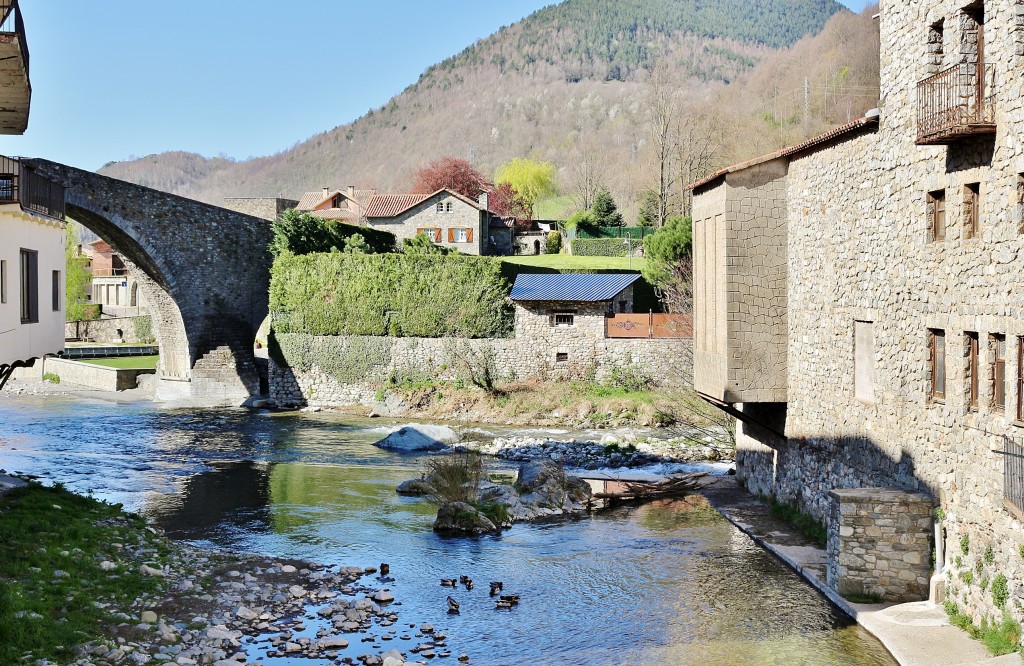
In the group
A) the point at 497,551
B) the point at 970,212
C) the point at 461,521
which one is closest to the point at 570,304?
the point at 461,521

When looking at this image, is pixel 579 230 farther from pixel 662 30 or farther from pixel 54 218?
pixel 662 30

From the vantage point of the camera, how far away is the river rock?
2175 centimetres

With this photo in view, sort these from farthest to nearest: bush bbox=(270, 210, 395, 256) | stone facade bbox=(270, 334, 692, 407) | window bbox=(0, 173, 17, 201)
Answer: bush bbox=(270, 210, 395, 256) < stone facade bbox=(270, 334, 692, 407) < window bbox=(0, 173, 17, 201)

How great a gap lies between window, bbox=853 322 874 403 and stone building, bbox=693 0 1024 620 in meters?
0.03

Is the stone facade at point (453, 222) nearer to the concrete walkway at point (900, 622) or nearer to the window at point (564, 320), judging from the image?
the window at point (564, 320)

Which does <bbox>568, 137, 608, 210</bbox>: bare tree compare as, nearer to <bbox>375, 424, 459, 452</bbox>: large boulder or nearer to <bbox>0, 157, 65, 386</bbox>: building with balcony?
<bbox>375, 424, 459, 452</bbox>: large boulder

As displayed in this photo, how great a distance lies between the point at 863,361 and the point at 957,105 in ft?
14.6

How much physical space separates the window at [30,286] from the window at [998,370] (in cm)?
1577

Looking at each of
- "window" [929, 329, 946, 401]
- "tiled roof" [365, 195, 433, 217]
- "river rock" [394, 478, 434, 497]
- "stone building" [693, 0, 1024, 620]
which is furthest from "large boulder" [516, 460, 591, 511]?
"tiled roof" [365, 195, 433, 217]

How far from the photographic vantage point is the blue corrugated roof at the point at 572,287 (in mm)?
34156

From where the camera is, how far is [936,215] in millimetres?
12914

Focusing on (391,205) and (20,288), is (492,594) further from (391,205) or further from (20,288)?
(391,205)

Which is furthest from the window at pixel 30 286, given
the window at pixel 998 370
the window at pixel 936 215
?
the window at pixel 998 370

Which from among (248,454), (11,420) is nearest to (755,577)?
(248,454)
